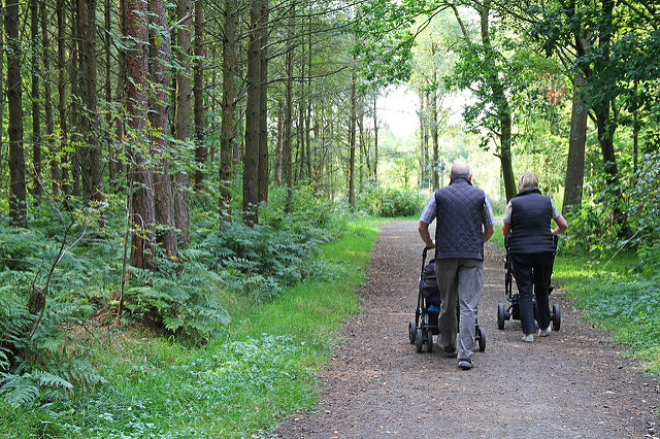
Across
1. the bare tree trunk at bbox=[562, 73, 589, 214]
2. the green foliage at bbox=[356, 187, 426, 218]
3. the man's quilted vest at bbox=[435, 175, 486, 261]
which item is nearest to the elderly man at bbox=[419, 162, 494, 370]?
the man's quilted vest at bbox=[435, 175, 486, 261]

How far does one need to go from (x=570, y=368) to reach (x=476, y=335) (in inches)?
45.1

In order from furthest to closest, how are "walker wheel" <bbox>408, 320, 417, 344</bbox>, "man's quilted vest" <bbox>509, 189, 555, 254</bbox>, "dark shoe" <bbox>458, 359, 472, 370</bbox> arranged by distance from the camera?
"man's quilted vest" <bbox>509, 189, 555, 254</bbox> → "walker wheel" <bbox>408, 320, 417, 344</bbox> → "dark shoe" <bbox>458, 359, 472, 370</bbox>

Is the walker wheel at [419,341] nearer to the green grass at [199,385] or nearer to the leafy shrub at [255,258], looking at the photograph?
the green grass at [199,385]

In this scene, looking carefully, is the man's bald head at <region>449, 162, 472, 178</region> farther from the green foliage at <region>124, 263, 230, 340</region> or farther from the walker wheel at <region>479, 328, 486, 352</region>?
the green foliage at <region>124, 263, 230, 340</region>

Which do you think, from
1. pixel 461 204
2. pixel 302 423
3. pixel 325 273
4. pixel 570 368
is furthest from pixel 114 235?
pixel 325 273

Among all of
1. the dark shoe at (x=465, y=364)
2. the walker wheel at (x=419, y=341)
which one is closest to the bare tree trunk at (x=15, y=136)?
the walker wheel at (x=419, y=341)

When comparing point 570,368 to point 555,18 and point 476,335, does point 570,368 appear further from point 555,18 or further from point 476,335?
point 555,18

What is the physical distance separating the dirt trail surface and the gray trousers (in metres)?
0.33

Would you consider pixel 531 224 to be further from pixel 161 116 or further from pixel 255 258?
pixel 255 258

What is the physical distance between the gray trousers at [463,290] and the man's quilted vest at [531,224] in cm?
134

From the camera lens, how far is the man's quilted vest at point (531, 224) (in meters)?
7.58

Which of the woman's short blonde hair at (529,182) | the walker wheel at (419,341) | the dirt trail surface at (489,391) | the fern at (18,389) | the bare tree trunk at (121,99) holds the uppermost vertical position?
the bare tree trunk at (121,99)

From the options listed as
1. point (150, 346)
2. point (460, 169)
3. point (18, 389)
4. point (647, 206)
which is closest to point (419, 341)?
point (460, 169)

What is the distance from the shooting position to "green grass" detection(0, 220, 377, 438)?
4312 millimetres
